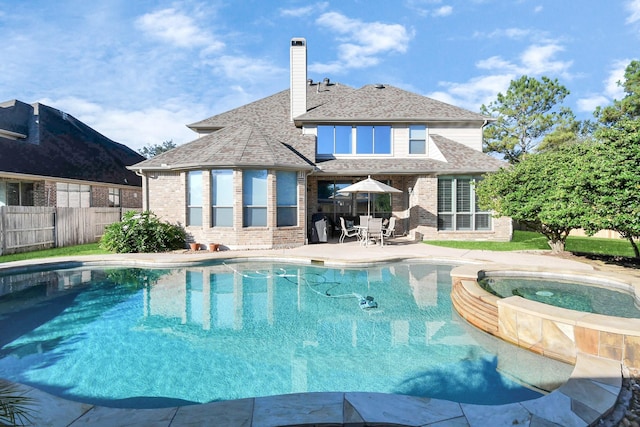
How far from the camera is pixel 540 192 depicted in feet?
38.5

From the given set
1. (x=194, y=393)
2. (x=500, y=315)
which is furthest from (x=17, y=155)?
(x=500, y=315)

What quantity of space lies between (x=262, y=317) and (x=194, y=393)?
2.52 meters

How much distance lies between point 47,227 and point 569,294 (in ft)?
58.1

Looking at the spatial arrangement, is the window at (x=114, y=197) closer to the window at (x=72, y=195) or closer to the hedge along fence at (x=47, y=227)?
the window at (x=72, y=195)

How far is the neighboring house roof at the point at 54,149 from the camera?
17391 millimetres

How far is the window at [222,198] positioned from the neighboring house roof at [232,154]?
0.46 metres

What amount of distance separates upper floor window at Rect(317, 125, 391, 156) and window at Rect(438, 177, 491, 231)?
3.38m

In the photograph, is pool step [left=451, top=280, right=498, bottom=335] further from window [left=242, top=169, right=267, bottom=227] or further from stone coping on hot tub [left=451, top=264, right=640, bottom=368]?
window [left=242, top=169, right=267, bottom=227]

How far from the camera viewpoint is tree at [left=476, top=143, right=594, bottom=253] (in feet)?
32.8

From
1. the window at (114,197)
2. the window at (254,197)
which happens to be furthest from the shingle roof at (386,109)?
the window at (114,197)

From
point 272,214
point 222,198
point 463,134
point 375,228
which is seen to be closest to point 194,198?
point 222,198

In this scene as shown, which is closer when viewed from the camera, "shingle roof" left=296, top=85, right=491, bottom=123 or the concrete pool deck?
the concrete pool deck

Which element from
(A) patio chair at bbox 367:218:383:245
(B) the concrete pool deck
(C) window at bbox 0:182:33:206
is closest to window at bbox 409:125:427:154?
(A) patio chair at bbox 367:218:383:245

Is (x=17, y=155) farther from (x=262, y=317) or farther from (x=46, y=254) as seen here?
(x=262, y=317)
